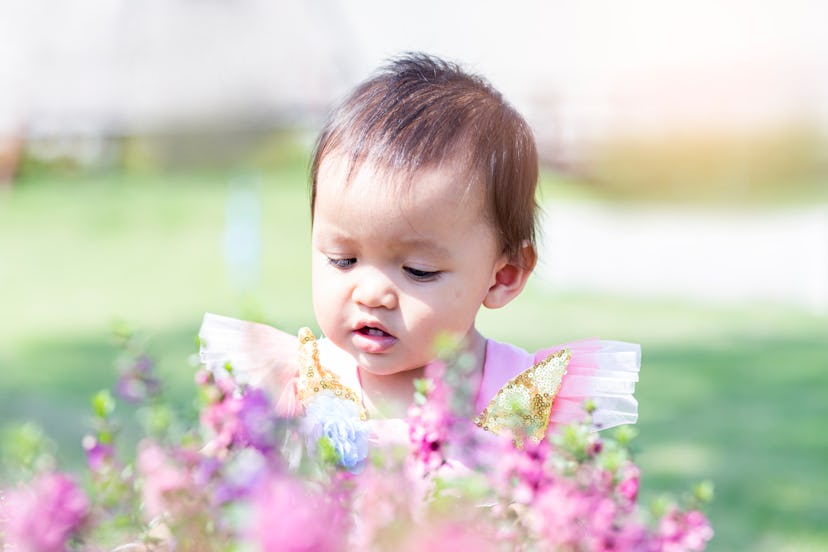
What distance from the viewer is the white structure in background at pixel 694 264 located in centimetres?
1230

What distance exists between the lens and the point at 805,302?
11922mm

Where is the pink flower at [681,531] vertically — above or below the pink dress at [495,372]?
above

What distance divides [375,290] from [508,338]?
7.09m

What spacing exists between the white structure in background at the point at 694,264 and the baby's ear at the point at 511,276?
31.0ft

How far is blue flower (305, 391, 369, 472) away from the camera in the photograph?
205 cm

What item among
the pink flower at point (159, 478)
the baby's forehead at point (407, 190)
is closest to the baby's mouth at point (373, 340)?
the baby's forehead at point (407, 190)

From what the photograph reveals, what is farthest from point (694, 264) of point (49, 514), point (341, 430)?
point (49, 514)

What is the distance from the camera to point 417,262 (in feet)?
7.53

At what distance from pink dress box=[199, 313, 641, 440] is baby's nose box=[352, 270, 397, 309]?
0.24 meters

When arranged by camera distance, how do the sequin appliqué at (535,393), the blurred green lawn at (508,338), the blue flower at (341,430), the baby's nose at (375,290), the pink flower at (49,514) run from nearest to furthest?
the pink flower at (49,514) → the blue flower at (341,430) → the baby's nose at (375,290) → the sequin appliqué at (535,393) → the blurred green lawn at (508,338)

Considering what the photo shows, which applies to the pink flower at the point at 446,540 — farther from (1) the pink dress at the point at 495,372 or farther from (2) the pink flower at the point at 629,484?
(1) the pink dress at the point at 495,372

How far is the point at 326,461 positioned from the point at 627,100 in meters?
21.9

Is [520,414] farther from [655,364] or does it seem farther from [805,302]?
[805,302]

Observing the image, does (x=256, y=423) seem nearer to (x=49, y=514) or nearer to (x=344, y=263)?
(x=49, y=514)
